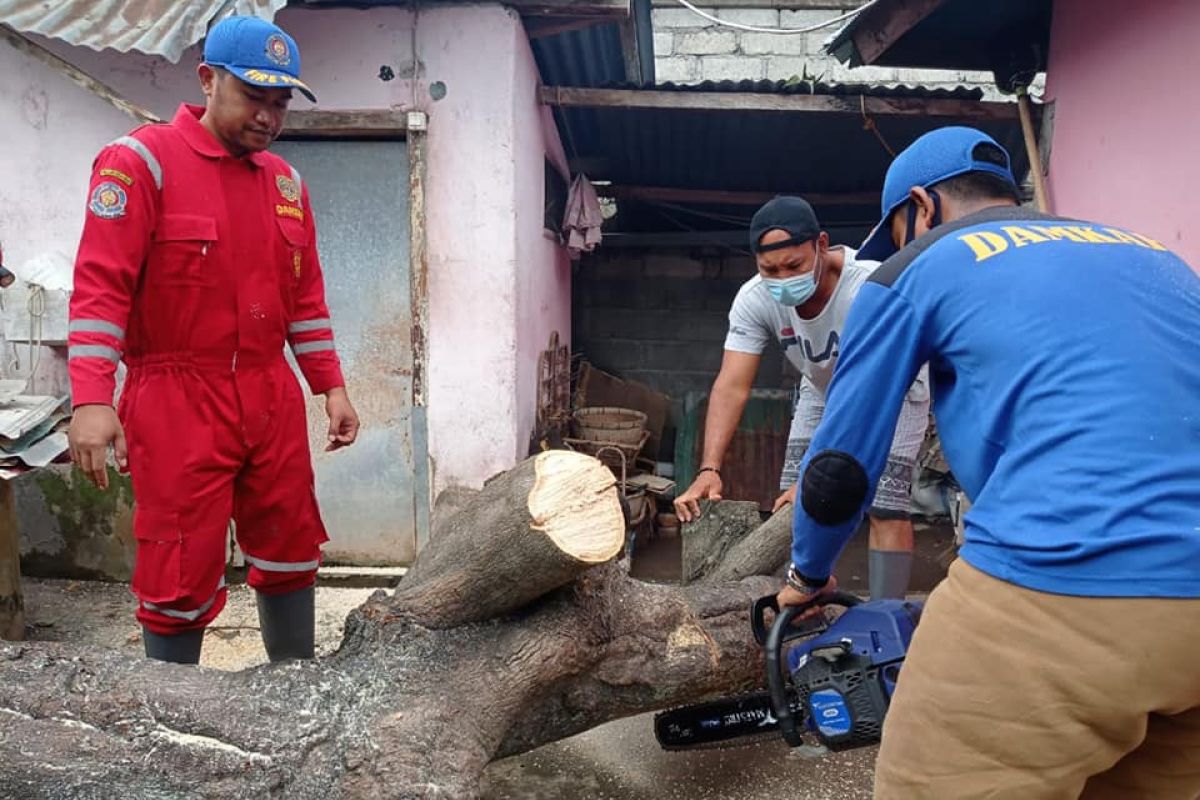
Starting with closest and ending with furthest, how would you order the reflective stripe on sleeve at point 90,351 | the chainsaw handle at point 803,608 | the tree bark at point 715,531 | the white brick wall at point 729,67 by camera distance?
the chainsaw handle at point 803,608 < the reflective stripe on sleeve at point 90,351 < the tree bark at point 715,531 < the white brick wall at point 729,67

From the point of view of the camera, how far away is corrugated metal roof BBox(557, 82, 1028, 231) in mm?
5101

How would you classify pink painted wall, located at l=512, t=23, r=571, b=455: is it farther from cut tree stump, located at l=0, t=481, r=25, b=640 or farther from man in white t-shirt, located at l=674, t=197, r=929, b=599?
cut tree stump, located at l=0, t=481, r=25, b=640

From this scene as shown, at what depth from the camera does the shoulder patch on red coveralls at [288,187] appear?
2629 mm

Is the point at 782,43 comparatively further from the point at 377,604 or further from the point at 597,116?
the point at 377,604

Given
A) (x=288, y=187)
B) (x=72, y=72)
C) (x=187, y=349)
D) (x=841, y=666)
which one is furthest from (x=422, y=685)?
(x=72, y=72)

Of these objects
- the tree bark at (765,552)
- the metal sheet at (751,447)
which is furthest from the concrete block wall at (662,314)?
the tree bark at (765,552)

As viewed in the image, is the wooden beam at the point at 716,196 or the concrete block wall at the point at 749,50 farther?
the concrete block wall at the point at 749,50

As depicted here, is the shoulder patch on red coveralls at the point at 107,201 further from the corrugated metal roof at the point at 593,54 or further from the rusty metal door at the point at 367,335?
the corrugated metal roof at the point at 593,54

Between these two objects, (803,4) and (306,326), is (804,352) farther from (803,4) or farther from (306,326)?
(803,4)

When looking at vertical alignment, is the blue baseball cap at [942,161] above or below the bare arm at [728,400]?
above

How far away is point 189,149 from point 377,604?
1.44 meters

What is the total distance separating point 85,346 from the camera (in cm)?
221

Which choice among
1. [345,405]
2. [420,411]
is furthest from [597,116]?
[345,405]

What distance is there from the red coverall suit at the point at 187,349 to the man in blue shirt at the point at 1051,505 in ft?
5.94
